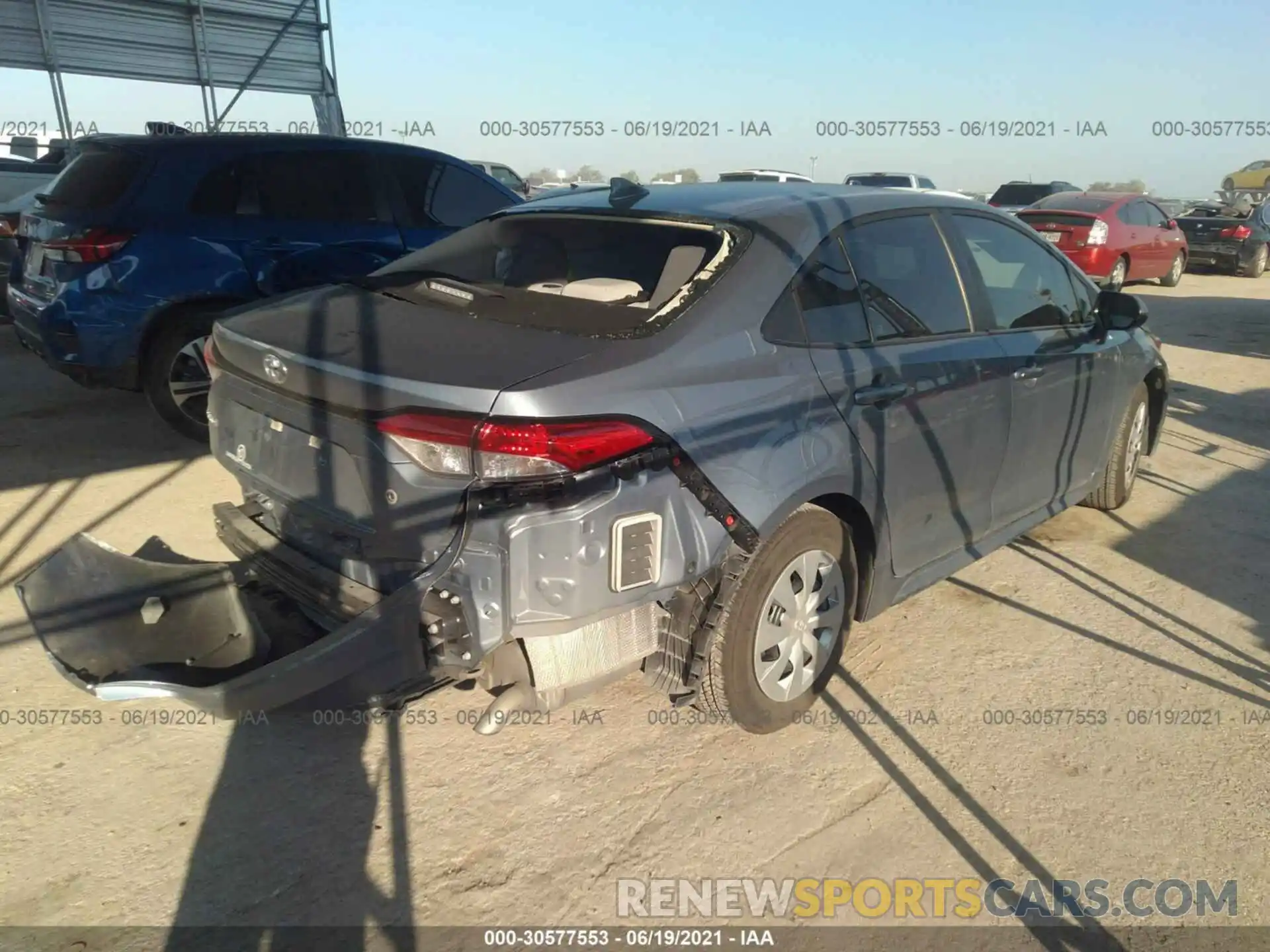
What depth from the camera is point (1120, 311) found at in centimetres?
434

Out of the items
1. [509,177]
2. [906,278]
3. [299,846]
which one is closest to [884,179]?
[509,177]

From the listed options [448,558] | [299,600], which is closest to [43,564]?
[299,600]

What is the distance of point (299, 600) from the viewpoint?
9.11ft

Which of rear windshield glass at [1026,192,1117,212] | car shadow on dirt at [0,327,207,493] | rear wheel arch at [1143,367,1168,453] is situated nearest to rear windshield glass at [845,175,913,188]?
rear windshield glass at [1026,192,1117,212]

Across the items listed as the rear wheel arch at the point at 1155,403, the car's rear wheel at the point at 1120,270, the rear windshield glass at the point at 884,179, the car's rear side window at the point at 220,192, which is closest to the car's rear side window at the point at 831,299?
the rear wheel arch at the point at 1155,403

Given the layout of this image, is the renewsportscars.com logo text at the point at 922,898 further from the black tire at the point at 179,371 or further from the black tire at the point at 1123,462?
the black tire at the point at 179,371

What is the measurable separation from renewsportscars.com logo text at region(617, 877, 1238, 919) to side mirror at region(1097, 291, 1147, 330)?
106 inches

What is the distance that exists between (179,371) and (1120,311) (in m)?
5.13

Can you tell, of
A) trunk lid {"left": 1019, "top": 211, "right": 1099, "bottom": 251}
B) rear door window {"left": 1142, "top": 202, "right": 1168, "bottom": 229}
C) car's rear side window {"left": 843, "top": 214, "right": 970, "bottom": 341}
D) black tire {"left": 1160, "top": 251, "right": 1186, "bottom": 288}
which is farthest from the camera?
black tire {"left": 1160, "top": 251, "right": 1186, "bottom": 288}

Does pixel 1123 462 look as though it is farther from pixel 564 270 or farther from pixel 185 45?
pixel 185 45

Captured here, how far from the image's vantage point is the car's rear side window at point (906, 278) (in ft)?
10.6

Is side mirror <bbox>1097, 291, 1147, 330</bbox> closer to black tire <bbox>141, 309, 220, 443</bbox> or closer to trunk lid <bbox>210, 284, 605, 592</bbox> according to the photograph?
trunk lid <bbox>210, 284, 605, 592</bbox>

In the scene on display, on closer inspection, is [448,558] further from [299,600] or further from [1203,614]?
[1203,614]

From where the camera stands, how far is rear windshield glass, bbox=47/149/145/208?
5176 millimetres
